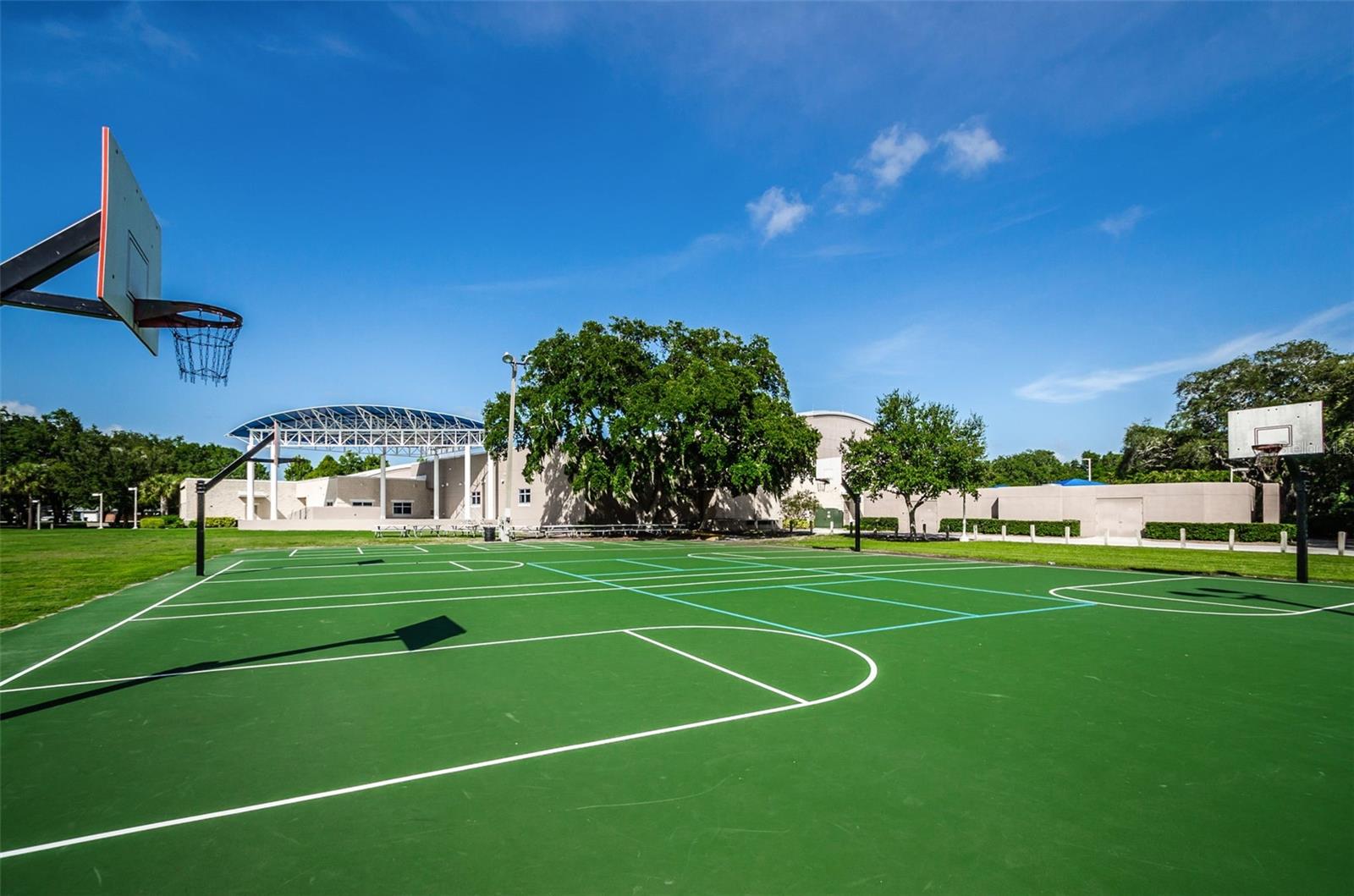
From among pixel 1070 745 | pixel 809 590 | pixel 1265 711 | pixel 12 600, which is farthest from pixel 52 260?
pixel 809 590

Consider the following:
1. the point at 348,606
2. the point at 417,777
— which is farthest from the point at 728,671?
the point at 348,606

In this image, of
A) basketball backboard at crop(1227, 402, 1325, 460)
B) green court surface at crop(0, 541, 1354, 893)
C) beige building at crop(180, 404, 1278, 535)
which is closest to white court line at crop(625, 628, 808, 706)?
green court surface at crop(0, 541, 1354, 893)

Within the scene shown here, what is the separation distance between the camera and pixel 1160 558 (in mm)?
24188

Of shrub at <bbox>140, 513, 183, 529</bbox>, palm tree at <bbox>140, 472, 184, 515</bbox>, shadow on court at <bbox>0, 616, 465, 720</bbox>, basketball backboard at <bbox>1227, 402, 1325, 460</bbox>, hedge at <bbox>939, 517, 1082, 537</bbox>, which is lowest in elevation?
shrub at <bbox>140, 513, 183, 529</bbox>

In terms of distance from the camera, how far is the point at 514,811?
4188mm

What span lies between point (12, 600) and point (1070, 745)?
59.4 ft

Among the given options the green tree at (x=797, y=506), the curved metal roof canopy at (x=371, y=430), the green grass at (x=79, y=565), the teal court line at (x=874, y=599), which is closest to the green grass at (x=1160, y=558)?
the teal court line at (x=874, y=599)

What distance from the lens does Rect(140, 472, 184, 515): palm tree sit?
68688mm

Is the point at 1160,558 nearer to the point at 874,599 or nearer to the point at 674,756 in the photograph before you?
the point at 874,599

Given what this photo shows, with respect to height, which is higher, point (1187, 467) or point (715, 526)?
point (1187, 467)

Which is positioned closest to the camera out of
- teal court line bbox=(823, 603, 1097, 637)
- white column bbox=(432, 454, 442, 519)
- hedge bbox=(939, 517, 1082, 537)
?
teal court line bbox=(823, 603, 1097, 637)

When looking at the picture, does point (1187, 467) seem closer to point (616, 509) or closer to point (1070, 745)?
point (616, 509)

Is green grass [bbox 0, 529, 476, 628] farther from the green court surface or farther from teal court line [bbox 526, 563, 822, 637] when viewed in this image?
teal court line [bbox 526, 563, 822, 637]

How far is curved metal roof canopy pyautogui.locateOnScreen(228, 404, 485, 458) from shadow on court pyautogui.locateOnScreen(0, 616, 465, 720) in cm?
4901
